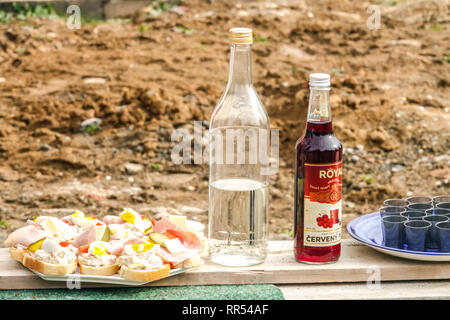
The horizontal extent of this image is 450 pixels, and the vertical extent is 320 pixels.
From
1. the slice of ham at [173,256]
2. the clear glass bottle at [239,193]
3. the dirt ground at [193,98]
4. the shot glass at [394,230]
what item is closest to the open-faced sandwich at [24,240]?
the slice of ham at [173,256]

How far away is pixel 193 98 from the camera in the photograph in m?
6.21

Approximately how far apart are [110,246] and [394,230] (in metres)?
0.81

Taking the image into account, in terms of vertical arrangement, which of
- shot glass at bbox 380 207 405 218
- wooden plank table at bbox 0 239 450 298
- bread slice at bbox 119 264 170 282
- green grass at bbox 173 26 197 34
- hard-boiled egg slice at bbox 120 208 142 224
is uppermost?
green grass at bbox 173 26 197 34

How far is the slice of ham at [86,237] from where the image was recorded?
80.4 inches

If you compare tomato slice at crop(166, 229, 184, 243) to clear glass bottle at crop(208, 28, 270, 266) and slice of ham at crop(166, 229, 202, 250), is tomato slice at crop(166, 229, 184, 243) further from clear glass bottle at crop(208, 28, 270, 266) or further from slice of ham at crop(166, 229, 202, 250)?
clear glass bottle at crop(208, 28, 270, 266)

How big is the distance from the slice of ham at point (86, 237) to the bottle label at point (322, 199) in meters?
0.61

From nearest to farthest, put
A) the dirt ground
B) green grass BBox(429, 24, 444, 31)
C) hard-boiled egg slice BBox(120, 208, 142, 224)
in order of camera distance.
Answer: hard-boiled egg slice BBox(120, 208, 142, 224) → the dirt ground → green grass BBox(429, 24, 444, 31)

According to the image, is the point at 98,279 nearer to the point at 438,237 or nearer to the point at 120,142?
the point at 438,237

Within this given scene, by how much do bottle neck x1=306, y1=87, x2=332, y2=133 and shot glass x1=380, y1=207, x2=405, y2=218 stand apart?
1.12ft

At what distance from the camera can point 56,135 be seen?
5.75m

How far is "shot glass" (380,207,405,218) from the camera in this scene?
209 centimetres

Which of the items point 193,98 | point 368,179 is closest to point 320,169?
point 368,179

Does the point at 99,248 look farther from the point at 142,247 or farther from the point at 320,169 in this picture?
the point at 320,169

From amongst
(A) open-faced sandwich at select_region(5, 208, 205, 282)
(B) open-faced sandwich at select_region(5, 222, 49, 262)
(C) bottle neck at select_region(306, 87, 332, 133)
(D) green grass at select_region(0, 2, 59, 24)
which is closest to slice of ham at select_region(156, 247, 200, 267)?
(A) open-faced sandwich at select_region(5, 208, 205, 282)
